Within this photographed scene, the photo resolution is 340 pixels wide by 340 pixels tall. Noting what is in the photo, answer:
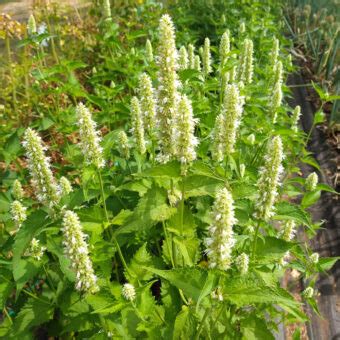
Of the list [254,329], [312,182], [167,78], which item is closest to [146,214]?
[167,78]

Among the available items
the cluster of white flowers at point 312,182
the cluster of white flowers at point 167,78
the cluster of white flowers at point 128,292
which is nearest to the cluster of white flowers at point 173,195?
the cluster of white flowers at point 167,78

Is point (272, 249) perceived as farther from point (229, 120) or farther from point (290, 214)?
point (229, 120)

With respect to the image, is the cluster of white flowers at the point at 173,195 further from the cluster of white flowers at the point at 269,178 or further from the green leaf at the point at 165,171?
the cluster of white flowers at the point at 269,178

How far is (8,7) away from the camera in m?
9.30

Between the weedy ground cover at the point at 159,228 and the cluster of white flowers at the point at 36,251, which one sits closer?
the weedy ground cover at the point at 159,228

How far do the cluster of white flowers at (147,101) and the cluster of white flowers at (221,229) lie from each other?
0.83 meters

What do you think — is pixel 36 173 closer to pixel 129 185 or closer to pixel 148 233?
pixel 129 185

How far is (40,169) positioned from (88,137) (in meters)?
0.32

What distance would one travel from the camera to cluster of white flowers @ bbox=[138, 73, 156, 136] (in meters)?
2.32

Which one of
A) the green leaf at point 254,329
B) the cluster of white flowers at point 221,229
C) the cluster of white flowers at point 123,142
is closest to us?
the cluster of white flowers at point 221,229

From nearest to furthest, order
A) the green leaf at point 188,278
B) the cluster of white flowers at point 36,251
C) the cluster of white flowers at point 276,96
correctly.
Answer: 1. the green leaf at point 188,278
2. the cluster of white flowers at point 36,251
3. the cluster of white flowers at point 276,96

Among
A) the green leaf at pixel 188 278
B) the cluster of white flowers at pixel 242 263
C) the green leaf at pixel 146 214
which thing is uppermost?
the green leaf at pixel 146 214

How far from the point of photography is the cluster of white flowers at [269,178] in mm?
1871

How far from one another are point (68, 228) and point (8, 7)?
923 centimetres
